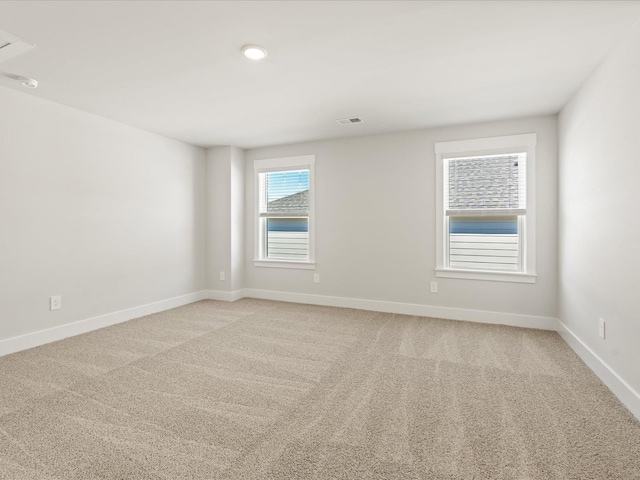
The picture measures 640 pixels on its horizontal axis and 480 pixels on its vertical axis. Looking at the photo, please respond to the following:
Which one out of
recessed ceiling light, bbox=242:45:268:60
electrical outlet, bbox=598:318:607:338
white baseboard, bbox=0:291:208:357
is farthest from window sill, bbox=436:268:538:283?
white baseboard, bbox=0:291:208:357

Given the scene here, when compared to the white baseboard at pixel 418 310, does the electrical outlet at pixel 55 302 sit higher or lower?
higher

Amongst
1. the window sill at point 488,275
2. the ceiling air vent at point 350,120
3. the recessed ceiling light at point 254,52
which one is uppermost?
the ceiling air vent at point 350,120

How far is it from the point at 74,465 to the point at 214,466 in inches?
25.9

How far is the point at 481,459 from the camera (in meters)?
1.61

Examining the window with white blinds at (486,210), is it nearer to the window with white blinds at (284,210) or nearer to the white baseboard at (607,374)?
the white baseboard at (607,374)

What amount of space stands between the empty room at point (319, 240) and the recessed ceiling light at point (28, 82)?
0.02 m

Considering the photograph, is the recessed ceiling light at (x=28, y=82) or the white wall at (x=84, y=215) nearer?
the recessed ceiling light at (x=28, y=82)

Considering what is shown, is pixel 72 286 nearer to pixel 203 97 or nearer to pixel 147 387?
pixel 147 387

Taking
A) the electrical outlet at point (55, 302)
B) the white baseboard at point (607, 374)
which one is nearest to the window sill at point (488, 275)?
the white baseboard at point (607, 374)

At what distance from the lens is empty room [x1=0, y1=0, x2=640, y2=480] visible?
183cm

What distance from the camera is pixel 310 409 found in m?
2.07

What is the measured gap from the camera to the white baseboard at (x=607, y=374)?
79.4 inches

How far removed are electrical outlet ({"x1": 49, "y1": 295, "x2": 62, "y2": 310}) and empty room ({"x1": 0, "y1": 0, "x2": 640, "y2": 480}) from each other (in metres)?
0.03

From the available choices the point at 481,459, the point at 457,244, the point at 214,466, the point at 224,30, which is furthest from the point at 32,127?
the point at 457,244
